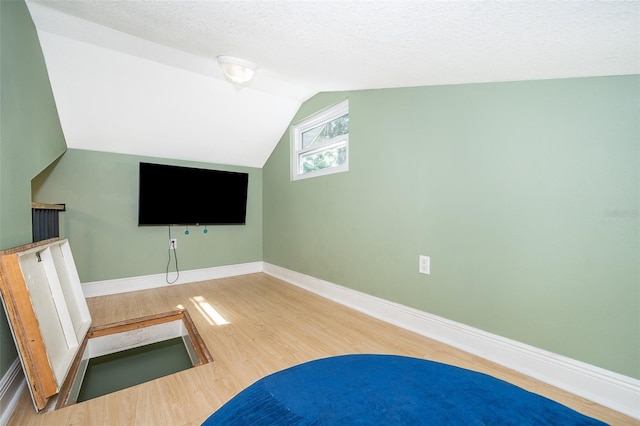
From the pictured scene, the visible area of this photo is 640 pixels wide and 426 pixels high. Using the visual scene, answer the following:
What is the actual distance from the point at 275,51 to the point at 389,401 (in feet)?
6.46

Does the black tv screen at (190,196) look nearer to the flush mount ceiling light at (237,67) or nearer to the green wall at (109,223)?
the green wall at (109,223)

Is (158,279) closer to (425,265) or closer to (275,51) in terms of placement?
(275,51)

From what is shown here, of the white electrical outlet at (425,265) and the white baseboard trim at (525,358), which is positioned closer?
the white baseboard trim at (525,358)

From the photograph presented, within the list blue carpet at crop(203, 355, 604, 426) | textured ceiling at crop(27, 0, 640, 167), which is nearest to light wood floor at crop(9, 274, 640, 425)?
blue carpet at crop(203, 355, 604, 426)

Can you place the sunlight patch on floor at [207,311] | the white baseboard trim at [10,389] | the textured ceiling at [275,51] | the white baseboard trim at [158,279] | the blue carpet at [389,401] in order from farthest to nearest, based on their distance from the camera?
the white baseboard trim at [158,279] < the sunlight patch on floor at [207,311] < the white baseboard trim at [10,389] < the textured ceiling at [275,51] < the blue carpet at [389,401]

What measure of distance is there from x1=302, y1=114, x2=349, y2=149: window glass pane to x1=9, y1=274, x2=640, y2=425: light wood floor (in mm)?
1890

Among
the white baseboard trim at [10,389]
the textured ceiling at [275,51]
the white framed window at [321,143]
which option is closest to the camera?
the textured ceiling at [275,51]

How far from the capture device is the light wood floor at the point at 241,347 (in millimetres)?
1289

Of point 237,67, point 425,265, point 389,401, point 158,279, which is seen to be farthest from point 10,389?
point 425,265

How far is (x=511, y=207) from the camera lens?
161 cm

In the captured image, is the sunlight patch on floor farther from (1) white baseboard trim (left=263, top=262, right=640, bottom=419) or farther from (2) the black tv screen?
(1) white baseboard trim (left=263, top=262, right=640, bottom=419)

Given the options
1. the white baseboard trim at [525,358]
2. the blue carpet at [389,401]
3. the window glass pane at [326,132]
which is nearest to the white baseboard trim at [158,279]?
the window glass pane at [326,132]

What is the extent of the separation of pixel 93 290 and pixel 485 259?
4.02 m

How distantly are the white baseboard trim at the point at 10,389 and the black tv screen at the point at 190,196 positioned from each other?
197 centimetres
